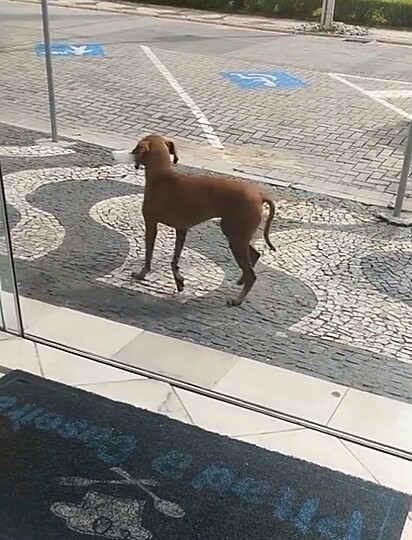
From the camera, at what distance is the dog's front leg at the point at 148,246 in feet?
9.13

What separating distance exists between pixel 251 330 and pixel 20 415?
35.5 inches

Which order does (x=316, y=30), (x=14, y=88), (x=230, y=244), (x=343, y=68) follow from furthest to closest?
(x=316, y=30) < (x=343, y=68) < (x=14, y=88) < (x=230, y=244)

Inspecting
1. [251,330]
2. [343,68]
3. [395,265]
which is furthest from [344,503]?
[343,68]

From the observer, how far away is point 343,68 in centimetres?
719

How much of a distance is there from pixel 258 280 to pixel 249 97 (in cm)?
347

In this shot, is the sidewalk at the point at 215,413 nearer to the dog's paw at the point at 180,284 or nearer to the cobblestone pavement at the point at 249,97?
the dog's paw at the point at 180,284

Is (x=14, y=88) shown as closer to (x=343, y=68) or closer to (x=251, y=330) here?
(x=343, y=68)

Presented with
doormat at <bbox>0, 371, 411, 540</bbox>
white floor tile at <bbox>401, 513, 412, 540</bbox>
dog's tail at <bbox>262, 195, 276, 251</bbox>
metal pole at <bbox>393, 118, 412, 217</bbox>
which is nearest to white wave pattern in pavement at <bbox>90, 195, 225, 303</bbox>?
dog's tail at <bbox>262, 195, 276, 251</bbox>

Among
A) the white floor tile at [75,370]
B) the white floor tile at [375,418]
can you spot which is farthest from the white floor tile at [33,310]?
the white floor tile at [375,418]

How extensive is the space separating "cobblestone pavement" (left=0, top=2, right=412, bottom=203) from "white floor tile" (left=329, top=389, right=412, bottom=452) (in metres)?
1.94

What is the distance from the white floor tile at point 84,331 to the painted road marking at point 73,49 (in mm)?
5224

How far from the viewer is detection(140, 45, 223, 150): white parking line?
4836mm

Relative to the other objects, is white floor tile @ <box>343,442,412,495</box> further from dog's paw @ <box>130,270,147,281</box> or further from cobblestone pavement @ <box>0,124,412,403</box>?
dog's paw @ <box>130,270,147,281</box>

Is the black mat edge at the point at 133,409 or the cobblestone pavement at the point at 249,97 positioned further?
the cobblestone pavement at the point at 249,97
